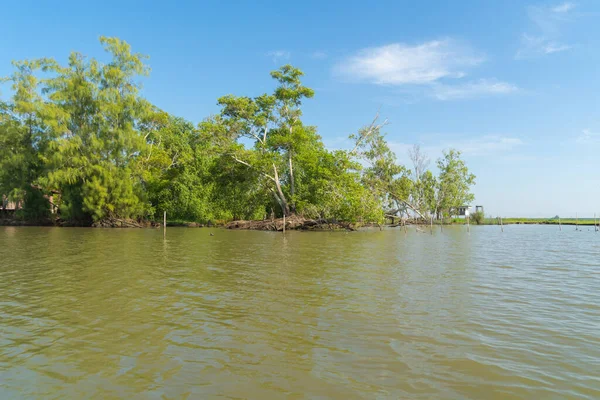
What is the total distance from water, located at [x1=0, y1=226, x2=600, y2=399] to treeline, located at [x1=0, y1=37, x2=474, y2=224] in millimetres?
29283

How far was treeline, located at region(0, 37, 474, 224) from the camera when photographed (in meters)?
39.3

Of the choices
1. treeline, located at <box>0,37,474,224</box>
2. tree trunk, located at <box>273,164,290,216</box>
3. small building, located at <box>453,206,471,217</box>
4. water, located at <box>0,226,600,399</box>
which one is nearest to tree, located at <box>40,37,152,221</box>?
treeline, located at <box>0,37,474,224</box>

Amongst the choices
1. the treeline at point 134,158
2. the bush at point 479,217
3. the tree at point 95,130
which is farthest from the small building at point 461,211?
the tree at point 95,130

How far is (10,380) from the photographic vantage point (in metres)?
4.50

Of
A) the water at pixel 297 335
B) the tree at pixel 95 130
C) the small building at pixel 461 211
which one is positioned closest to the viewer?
the water at pixel 297 335

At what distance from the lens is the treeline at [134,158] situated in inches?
1547

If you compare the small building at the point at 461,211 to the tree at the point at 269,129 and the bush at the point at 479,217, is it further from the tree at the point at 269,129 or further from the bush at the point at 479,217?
the tree at the point at 269,129

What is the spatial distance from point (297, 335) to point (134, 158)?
4252 cm

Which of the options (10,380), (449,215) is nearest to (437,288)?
(10,380)

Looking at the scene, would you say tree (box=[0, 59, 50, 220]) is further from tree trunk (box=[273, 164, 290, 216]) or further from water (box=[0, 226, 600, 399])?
water (box=[0, 226, 600, 399])

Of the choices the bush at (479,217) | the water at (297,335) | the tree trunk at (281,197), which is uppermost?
the tree trunk at (281,197)

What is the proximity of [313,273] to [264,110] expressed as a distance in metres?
33.3

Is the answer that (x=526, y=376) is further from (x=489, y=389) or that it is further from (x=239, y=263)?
(x=239, y=263)

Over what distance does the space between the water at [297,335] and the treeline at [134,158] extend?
2928cm
